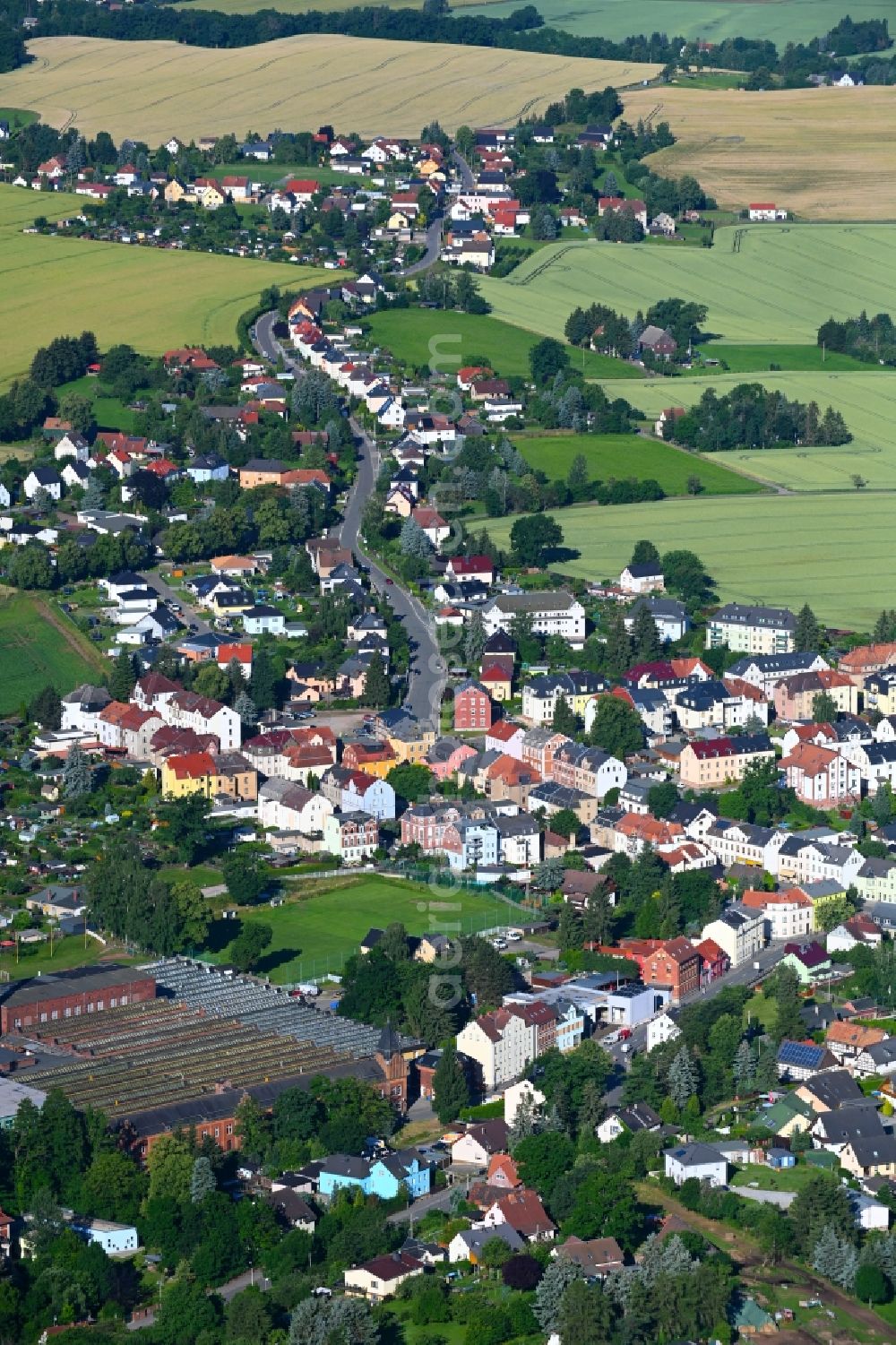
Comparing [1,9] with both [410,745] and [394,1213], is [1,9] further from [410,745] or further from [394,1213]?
[394,1213]

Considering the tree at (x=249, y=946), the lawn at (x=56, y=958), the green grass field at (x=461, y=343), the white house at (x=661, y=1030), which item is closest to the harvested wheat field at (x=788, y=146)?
the green grass field at (x=461, y=343)

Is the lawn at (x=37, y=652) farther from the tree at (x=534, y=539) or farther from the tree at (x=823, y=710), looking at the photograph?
the tree at (x=823, y=710)

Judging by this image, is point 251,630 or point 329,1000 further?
point 251,630

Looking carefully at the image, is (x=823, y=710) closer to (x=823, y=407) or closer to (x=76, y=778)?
(x=76, y=778)

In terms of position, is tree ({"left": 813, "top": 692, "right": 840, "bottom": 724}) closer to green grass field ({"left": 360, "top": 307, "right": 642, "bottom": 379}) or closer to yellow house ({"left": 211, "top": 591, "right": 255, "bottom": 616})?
yellow house ({"left": 211, "top": 591, "right": 255, "bottom": 616})

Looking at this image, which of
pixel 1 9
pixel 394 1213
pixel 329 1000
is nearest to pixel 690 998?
pixel 329 1000

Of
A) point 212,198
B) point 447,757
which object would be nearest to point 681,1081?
point 447,757
